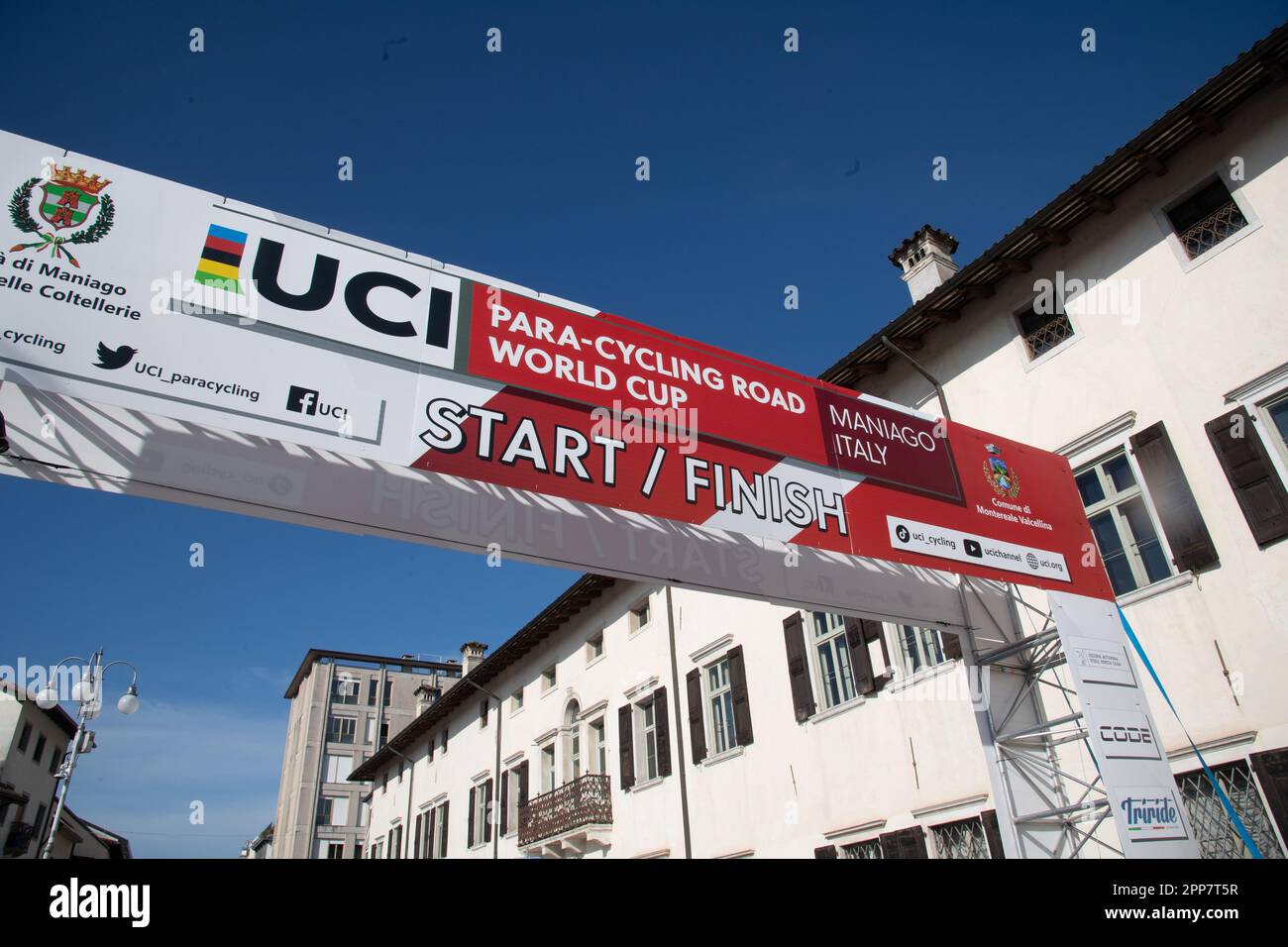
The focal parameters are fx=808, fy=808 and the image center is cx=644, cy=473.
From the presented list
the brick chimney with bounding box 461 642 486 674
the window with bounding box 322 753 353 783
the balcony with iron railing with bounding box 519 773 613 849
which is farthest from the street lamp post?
the window with bounding box 322 753 353 783

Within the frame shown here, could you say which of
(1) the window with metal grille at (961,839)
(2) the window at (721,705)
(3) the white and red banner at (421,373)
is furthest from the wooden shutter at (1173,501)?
(2) the window at (721,705)

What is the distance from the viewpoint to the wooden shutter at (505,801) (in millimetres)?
22477

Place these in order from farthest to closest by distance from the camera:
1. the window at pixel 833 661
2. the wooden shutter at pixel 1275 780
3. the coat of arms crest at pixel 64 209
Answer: the window at pixel 833 661 → the wooden shutter at pixel 1275 780 → the coat of arms crest at pixel 64 209

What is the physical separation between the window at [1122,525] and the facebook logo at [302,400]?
28.2 feet

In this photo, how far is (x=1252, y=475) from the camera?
8695 millimetres

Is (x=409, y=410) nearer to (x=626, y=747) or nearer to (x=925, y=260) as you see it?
(x=925, y=260)

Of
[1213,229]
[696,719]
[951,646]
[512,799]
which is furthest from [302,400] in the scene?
[512,799]

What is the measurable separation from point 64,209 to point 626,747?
15376mm

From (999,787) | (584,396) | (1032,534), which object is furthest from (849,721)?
(584,396)

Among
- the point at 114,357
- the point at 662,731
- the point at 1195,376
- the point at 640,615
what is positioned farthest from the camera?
the point at 640,615

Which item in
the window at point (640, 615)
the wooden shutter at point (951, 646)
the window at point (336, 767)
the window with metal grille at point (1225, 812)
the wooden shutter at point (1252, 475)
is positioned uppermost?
the window at point (336, 767)

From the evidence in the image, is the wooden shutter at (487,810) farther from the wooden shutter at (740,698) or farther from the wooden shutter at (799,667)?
the wooden shutter at (799,667)
